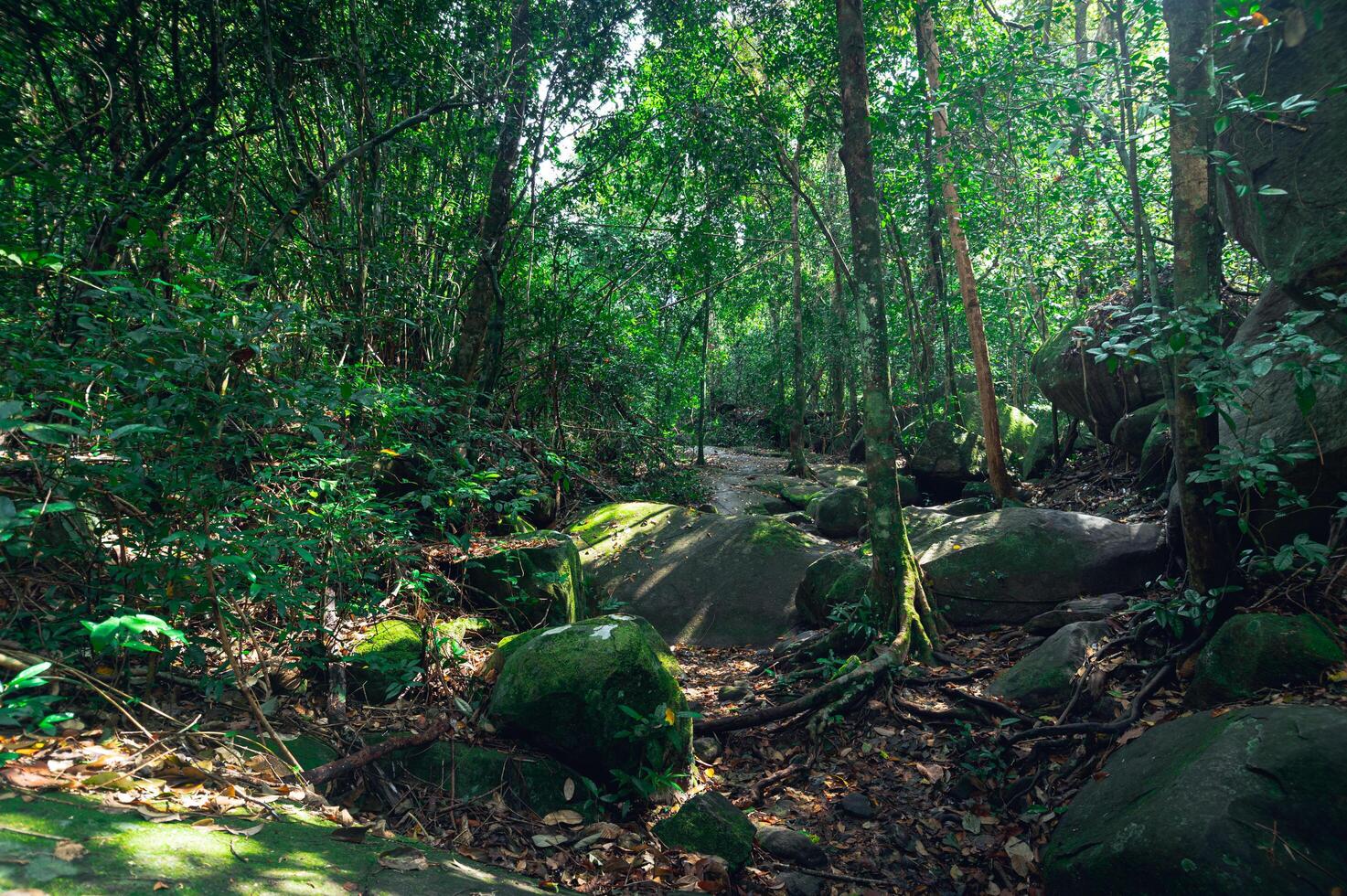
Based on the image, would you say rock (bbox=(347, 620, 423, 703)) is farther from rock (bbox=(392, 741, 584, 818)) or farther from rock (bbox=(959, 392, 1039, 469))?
rock (bbox=(959, 392, 1039, 469))

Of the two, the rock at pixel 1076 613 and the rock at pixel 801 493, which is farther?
the rock at pixel 801 493

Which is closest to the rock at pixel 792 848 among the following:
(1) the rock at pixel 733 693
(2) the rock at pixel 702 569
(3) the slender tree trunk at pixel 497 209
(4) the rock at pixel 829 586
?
(1) the rock at pixel 733 693

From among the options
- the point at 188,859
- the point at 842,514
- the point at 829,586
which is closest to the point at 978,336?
the point at 842,514

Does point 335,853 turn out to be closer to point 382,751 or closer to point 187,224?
point 382,751

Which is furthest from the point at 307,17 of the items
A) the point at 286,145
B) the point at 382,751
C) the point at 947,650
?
the point at 947,650

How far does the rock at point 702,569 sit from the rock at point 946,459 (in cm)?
542

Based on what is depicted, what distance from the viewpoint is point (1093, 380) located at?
440 inches

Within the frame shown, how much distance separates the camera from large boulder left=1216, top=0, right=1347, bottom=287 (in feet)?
14.2

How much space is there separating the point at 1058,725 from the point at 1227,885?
1.73m

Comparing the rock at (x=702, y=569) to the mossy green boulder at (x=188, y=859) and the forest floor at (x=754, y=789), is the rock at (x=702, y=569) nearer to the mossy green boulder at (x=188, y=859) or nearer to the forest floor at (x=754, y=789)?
the forest floor at (x=754, y=789)

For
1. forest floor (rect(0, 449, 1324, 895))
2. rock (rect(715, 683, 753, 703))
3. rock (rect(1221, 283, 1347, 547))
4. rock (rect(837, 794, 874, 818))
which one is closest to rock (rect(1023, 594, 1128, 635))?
forest floor (rect(0, 449, 1324, 895))

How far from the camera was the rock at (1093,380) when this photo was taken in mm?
10508

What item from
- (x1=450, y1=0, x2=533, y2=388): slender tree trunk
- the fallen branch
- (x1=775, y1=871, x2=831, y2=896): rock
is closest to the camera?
the fallen branch

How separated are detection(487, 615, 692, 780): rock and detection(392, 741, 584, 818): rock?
0.48 feet
